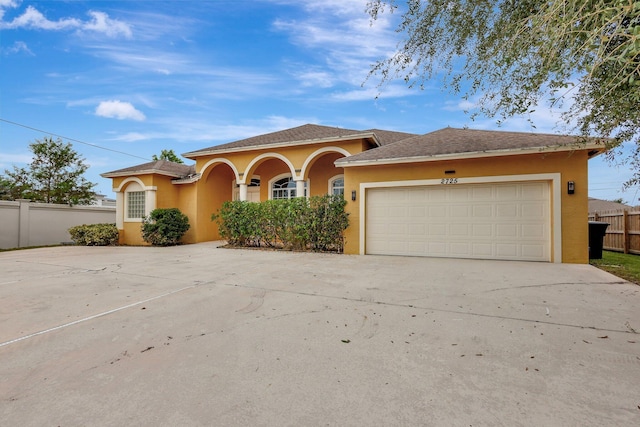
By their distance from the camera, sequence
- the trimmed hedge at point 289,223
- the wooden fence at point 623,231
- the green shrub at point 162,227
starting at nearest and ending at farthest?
the trimmed hedge at point 289,223 → the wooden fence at point 623,231 → the green shrub at point 162,227

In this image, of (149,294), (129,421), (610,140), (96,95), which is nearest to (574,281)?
(610,140)

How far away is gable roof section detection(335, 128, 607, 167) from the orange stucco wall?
1.00 feet

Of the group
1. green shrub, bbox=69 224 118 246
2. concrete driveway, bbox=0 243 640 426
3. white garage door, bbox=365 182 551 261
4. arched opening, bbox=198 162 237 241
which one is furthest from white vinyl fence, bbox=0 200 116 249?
white garage door, bbox=365 182 551 261

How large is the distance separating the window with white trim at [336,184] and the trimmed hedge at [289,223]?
2.98 meters

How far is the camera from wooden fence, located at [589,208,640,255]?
1047 cm

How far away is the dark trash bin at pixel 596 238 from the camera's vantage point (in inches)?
357

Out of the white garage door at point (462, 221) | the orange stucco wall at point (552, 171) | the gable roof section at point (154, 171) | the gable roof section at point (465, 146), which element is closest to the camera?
the orange stucco wall at point (552, 171)

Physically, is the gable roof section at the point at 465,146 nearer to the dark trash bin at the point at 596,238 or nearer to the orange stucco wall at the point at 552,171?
the orange stucco wall at the point at 552,171

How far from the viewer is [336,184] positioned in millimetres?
13164

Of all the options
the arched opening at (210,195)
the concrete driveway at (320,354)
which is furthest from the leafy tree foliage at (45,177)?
the concrete driveway at (320,354)

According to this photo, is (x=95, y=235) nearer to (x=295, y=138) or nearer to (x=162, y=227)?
(x=162, y=227)

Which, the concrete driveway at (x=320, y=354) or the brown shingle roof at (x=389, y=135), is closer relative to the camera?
the concrete driveway at (x=320, y=354)

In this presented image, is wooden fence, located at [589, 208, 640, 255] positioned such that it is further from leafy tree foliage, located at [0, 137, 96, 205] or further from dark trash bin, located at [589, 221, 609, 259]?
leafy tree foliage, located at [0, 137, 96, 205]

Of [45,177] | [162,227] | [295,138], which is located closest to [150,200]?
[162,227]
